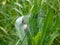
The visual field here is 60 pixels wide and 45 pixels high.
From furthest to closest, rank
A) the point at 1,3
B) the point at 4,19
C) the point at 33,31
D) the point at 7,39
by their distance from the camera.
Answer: the point at 1,3 < the point at 4,19 < the point at 7,39 < the point at 33,31

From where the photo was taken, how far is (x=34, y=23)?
1.23m

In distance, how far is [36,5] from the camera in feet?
3.94

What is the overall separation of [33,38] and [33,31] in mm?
84

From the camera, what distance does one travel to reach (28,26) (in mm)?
1188

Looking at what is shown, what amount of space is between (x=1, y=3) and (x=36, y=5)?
0.78 meters

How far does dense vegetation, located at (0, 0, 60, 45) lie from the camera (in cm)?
114

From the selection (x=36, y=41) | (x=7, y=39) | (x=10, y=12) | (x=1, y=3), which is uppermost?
(x=1, y=3)

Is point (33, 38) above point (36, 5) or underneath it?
underneath

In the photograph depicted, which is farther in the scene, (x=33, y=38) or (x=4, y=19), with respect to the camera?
(x=4, y=19)

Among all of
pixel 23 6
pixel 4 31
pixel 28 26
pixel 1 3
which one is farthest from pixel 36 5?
pixel 1 3

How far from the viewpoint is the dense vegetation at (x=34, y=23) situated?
3.73 feet

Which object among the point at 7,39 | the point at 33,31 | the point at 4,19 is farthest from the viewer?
the point at 4,19

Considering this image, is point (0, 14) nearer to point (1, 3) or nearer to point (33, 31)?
point (1, 3)

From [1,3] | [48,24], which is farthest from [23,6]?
[48,24]
